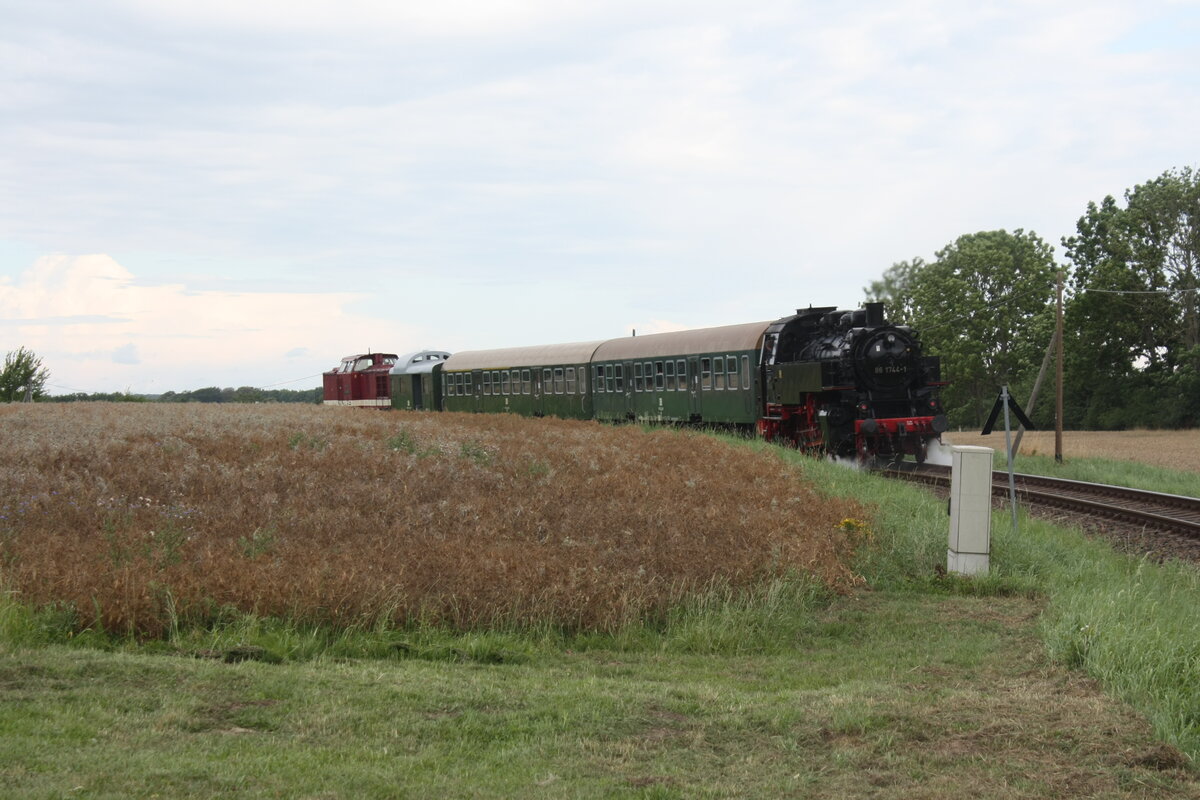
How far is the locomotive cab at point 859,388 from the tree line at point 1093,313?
26.8m

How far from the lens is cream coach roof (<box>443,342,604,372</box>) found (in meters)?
37.0

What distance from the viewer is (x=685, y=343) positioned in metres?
30.5

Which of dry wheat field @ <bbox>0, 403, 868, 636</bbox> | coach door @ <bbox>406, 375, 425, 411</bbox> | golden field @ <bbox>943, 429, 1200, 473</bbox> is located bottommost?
golden field @ <bbox>943, 429, 1200, 473</bbox>

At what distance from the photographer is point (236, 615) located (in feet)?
28.9

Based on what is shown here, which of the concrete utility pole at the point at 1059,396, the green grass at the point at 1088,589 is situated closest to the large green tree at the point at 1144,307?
the concrete utility pole at the point at 1059,396

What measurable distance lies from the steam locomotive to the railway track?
1.45 metres

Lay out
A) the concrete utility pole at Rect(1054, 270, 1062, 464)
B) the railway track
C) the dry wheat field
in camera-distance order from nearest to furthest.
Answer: the dry wheat field
the railway track
the concrete utility pole at Rect(1054, 270, 1062, 464)

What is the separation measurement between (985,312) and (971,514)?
188 feet

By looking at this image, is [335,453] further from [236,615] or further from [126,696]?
[126,696]

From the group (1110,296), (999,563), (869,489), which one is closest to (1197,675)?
(999,563)

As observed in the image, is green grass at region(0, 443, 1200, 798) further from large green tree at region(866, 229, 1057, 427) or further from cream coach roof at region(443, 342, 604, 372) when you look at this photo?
large green tree at region(866, 229, 1057, 427)

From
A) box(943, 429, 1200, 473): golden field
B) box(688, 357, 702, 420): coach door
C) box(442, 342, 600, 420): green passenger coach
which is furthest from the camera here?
box(442, 342, 600, 420): green passenger coach

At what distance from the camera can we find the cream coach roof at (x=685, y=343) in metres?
27.7

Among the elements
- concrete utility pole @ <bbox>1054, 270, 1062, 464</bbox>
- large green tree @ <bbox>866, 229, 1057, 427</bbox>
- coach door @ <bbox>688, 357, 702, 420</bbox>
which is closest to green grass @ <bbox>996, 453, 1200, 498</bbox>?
concrete utility pole @ <bbox>1054, 270, 1062, 464</bbox>
